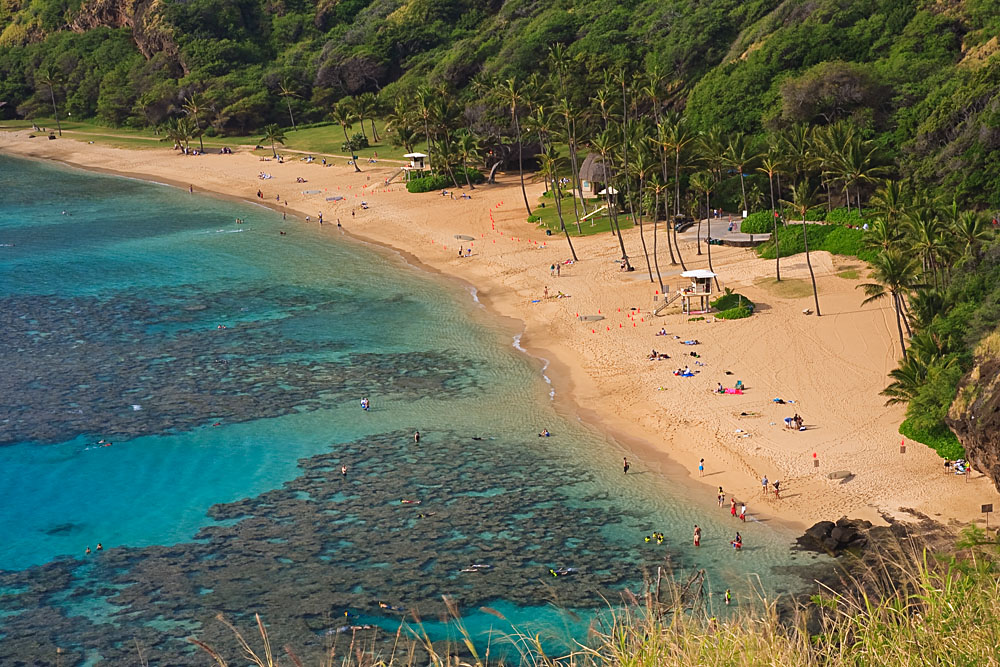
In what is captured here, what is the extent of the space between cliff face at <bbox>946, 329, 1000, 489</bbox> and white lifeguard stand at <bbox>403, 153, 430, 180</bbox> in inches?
2764

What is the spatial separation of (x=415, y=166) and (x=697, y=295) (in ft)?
165

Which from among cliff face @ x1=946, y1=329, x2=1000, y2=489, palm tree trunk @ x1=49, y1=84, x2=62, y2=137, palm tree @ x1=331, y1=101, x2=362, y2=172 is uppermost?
palm tree trunk @ x1=49, y1=84, x2=62, y2=137

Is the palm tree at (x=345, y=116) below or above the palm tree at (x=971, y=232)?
above

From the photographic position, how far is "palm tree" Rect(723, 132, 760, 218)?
74438 mm

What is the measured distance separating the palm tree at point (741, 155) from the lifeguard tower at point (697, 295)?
41.5ft

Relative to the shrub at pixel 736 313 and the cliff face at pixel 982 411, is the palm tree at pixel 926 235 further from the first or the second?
the shrub at pixel 736 313

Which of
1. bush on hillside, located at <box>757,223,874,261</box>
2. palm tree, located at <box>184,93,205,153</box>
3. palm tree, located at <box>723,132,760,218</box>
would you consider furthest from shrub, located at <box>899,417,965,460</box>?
palm tree, located at <box>184,93,205,153</box>

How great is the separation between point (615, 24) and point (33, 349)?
77.4 meters

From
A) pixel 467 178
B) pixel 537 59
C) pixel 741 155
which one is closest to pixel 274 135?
pixel 537 59

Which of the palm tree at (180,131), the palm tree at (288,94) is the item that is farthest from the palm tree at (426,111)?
the palm tree at (180,131)

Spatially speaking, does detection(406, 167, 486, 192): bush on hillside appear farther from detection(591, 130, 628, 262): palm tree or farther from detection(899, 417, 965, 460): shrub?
detection(899, 417, 965, 460): shrub

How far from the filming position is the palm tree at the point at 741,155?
74438 mm

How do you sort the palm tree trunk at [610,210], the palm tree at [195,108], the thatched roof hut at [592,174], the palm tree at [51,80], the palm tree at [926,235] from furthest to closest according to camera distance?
the palm tree at [51,80], the palm tree at [195,108], the thatched roof hut at [592,174], the palm tree trunk at [610,210], the palm tree at [926,235]

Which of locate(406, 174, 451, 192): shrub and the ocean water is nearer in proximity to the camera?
the ocean water
